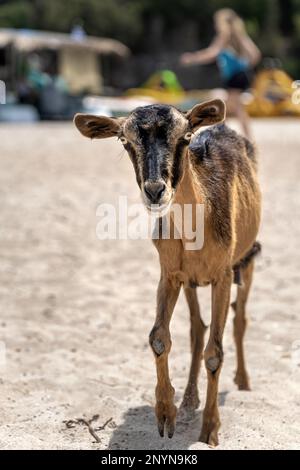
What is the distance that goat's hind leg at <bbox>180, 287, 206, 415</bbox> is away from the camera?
14.2ft

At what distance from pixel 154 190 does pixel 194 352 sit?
5.50 feet

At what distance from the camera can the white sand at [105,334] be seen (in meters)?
4.05

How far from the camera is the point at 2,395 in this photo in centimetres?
440

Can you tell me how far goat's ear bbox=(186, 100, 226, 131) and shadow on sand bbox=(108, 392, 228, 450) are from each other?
5.53ft

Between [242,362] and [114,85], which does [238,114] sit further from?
[114,85]

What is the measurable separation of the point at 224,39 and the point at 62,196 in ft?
11.3

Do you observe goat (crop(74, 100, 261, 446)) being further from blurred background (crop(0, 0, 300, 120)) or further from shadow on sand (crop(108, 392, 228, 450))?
blurred background (crop(0, 0, 300, 120))

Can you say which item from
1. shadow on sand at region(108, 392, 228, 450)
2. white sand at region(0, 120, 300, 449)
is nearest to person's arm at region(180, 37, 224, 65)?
white sand at region(0, 120, 300, 449)

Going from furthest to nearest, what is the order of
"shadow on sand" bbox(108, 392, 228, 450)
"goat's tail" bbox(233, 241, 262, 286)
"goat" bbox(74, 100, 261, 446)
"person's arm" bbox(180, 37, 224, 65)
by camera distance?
"person's arm" bbox(180, 37, 224, 65) → "goat's tail" bbox(233, 241, 262, 286) → "shadow on sand" bbox(108, 392, 228, 450) → "goat" bbox(74, 100, 261, 446)

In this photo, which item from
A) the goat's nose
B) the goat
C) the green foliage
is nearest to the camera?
the goat's nose

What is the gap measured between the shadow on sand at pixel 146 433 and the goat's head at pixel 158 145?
1371mm

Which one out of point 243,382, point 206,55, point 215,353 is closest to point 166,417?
point 215,353

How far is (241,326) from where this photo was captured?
4883 mm

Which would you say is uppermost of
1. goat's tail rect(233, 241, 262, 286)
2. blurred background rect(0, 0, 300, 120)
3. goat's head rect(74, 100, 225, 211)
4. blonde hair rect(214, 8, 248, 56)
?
blurred background rect(0, 0, 300, 120)
